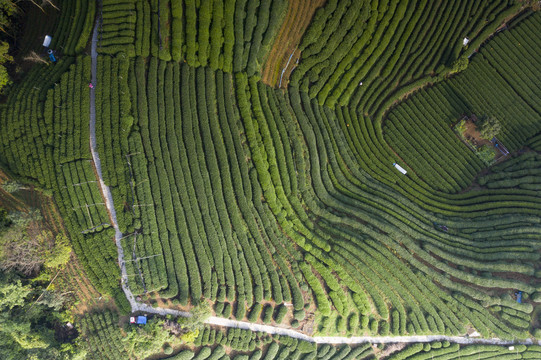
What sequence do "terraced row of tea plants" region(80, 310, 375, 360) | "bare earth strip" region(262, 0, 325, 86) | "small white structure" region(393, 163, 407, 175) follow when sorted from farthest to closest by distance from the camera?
1. "small white structure" region(393, 163, 407, 175)
2. "bare earth strip" region(262, 0, 325, 86)
3. "terraced row of tea plants" region(80, 310, 375, 360)

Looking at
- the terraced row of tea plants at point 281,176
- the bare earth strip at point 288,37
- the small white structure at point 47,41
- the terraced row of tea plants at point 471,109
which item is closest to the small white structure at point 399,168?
the terraced row of tea plants at point 281,176

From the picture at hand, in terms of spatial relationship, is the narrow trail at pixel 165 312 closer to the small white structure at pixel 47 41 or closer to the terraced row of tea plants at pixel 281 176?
the terraced row of tea plants at pixel 281 176

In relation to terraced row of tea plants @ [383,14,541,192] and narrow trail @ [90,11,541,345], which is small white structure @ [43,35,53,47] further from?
terraced row of tea plants @ [383,14,541,192]

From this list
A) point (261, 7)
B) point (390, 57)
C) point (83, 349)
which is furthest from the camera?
point (390, 57)

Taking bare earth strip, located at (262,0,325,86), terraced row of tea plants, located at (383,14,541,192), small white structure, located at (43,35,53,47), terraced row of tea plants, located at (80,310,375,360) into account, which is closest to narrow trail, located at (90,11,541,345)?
terraced row of tea plants, located at (80,310,375,360)

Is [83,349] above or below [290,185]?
below

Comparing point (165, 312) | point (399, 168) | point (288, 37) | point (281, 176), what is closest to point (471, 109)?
point (399, 168)

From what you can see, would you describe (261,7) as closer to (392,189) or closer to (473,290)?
(392,189)

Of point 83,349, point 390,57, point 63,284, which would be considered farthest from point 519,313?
point 63,284
